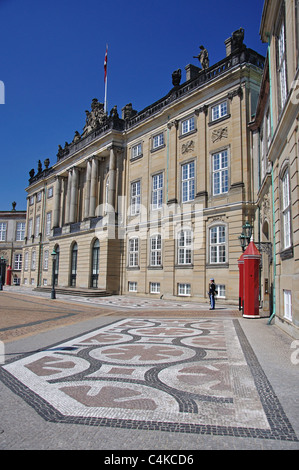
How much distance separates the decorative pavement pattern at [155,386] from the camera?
4188mm

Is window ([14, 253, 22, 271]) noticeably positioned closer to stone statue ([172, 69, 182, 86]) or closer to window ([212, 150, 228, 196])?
stone statue ([172, 69, 182, 86])

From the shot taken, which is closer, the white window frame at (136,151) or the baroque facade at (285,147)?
the baroque facade at (285,147)

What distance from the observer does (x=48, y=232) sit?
50.2 meters

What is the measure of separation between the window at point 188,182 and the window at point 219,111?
3863 mm

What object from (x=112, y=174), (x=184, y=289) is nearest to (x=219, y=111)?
(x=112, y=174)

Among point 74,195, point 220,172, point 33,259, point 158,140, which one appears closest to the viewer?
point 220,172

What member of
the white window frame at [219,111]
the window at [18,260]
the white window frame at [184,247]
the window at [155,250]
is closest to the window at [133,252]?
the window at [155,250]

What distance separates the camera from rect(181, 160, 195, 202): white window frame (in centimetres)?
2732

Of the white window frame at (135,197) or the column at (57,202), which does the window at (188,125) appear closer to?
the white window frame at (135,197)

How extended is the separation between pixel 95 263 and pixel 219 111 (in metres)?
19.1

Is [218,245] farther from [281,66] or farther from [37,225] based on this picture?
[37,225]

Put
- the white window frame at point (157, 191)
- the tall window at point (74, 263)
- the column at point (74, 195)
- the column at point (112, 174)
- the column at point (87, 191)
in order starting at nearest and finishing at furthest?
the white window frame at point (157, 191)
the column at point (112, 174)
the column at point (87, 191)
the tall window at point (74, 263)
the column at point (74, 195)

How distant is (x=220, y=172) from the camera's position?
2519 centimetres
